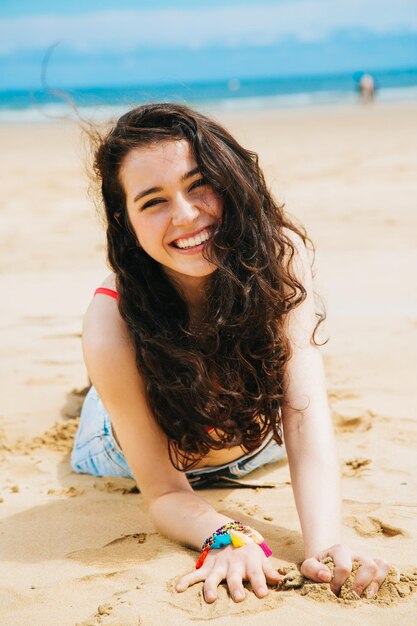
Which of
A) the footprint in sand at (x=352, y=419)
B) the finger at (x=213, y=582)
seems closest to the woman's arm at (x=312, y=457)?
the finger at (x=213, y=582)

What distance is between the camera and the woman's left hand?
2.16 m

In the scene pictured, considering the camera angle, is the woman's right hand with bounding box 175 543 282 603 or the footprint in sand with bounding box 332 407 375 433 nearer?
the woman's right hand with bounding box 175 543 282 603

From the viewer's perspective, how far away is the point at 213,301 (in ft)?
8.44

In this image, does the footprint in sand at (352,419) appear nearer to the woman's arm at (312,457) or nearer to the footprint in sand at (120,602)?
the woman's arm at (312,457)

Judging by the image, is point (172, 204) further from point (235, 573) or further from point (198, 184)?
point (235, 573)

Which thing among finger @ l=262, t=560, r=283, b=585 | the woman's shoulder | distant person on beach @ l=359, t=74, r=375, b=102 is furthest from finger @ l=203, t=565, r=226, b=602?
distant person on beach @ l=359, t=74, r=375, b=102

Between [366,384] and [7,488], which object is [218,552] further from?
[366,384]

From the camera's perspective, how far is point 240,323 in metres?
2.52

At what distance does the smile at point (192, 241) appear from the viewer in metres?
2.47

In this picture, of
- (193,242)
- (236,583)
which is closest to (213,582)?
(236,583)

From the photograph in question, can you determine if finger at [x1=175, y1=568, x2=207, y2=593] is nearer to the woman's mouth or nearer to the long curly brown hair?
the long curly brown hair

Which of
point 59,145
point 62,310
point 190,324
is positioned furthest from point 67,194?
point 190,324

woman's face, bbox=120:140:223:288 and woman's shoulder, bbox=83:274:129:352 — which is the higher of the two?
woman's face, bbox=120:140:223:288

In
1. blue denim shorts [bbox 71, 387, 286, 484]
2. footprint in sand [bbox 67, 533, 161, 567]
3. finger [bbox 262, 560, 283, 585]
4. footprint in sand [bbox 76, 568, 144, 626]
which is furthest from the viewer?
blue denim shorts [bbox 71, 387, 286, 484]
